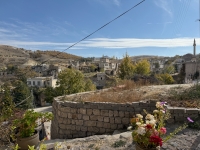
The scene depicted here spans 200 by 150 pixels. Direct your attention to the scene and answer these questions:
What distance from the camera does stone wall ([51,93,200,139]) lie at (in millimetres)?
5012

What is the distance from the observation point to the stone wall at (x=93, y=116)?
501 cm

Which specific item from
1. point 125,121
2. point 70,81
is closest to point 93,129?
point 125,121

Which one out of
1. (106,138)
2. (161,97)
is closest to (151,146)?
(106,138)

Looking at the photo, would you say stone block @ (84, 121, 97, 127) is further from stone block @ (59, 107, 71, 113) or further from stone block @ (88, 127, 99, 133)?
stone block @ (59, 107, 71, 113)

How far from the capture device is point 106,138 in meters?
3.97

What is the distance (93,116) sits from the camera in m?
5.30

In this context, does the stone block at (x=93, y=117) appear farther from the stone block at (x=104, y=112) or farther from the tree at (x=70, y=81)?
the tree at (x=70, y=81)

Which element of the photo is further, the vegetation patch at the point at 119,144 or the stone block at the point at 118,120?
A: the stone block at the point at 118,120

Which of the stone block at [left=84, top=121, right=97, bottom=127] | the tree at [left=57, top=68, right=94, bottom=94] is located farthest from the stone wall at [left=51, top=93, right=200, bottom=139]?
the tree at [left=57, top=68, right=94, bottom=94]

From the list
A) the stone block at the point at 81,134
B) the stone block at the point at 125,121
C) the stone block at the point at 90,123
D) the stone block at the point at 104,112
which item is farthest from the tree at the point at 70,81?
the stone block at the point at 125,121

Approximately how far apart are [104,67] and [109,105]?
62.0m

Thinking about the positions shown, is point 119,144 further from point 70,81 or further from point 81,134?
point 70,81

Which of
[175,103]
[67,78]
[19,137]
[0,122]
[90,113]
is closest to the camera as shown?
[19,137]

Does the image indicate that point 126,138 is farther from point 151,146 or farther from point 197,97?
point 197,97
